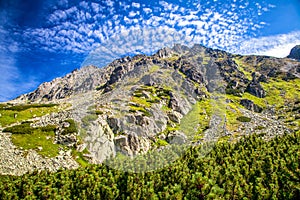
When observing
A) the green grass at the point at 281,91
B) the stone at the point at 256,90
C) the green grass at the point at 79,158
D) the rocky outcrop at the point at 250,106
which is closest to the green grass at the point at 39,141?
the green grass at the point at 79,158

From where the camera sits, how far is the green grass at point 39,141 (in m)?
38.0

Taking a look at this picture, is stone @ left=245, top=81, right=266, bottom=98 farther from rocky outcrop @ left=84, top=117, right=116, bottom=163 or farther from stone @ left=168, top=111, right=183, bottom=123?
rocky outcrop @ left=84, top=117, right=116, bottom=163

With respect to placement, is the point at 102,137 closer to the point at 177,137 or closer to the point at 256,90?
the point at 177,137

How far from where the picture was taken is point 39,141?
40.2 metres

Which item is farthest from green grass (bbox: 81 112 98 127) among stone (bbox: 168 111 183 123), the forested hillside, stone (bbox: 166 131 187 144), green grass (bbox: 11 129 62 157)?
green grass (bbox: 11 129 62 157)

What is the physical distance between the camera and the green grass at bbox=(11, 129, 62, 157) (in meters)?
38.0

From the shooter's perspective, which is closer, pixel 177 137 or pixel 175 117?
pixel 175 117

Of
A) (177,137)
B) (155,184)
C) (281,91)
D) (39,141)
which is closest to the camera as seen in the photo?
(177,137)

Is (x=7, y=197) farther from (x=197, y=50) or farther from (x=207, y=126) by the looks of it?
(x=197, y=50)

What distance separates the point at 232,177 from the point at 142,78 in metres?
13.6

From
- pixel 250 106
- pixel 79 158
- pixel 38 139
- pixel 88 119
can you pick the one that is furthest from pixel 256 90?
pixel 88 119

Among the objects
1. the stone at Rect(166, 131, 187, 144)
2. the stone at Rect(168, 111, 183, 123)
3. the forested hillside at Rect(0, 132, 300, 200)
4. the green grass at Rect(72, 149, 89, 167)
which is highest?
the stone at Rect(168, 111, 183, 123)

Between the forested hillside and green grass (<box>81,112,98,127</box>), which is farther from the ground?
green grass (<box>81,112,98,127</box>)

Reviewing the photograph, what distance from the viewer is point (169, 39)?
10.4m
